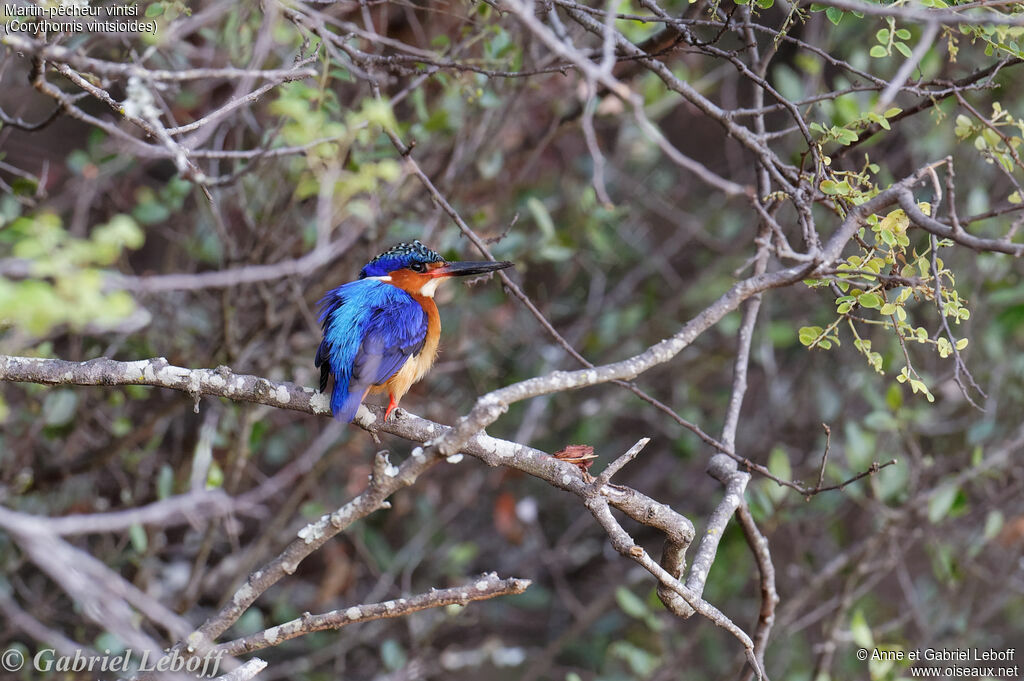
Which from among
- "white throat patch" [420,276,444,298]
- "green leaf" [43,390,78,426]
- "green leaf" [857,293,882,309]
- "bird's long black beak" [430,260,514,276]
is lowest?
"green leaf" [43,390,78,426]

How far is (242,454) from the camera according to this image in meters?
3.33

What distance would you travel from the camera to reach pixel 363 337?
8.61 ft

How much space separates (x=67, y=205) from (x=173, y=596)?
5.30 feet

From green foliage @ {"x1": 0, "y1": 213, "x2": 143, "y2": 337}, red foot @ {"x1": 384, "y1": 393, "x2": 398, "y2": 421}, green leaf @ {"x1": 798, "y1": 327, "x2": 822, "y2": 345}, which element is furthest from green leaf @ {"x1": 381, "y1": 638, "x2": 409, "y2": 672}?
green foliage @ {"x1": 0, "y1": 213, "x2": 143, "y2": 337}

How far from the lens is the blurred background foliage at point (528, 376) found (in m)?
3.29

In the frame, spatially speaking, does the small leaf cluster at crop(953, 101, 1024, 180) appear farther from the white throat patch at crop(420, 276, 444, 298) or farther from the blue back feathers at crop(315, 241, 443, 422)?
the white throat patch at crop(420, 276, 444, 298)

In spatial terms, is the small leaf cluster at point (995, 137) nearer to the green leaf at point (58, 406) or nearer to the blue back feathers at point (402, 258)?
the blue back feathers at point (402, 258)

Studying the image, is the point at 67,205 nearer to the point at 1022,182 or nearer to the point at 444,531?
the point at 444,531

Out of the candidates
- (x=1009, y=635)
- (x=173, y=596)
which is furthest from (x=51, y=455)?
(x=1009, y=635)

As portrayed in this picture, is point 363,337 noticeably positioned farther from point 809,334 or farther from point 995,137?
point 995,137

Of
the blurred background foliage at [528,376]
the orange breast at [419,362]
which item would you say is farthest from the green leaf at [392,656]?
the orange breast at [419,362]

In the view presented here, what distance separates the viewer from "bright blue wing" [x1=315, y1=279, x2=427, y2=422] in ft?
7.86

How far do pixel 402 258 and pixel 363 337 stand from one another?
60 cm

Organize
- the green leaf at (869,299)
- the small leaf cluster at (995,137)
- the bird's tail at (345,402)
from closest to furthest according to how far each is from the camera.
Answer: the green leaf at (869,299)
the small leaf cluster at (995,137)
the bird's tail at (345,402)
